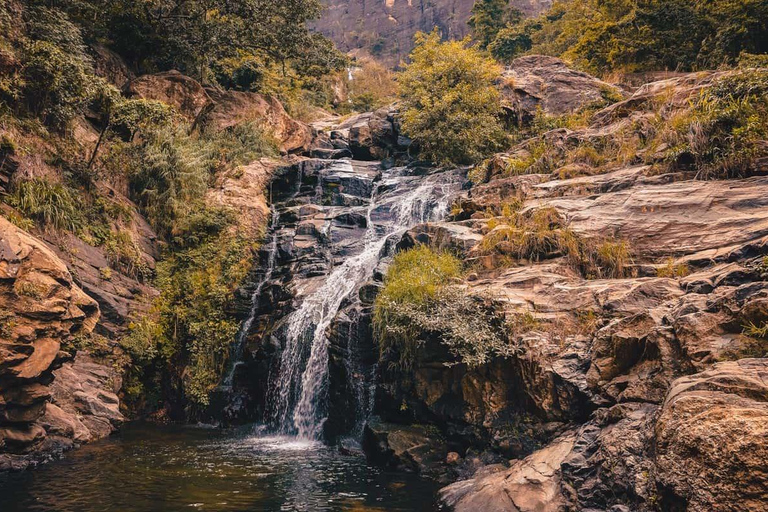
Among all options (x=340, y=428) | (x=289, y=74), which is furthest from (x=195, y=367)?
(x=289, y=74)

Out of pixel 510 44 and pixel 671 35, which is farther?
pixel 510 44

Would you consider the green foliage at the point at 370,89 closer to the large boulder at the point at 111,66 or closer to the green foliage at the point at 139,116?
the large boulder at the point at 111,66

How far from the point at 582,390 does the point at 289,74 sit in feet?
86.9

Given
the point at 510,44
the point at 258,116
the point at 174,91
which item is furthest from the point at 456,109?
the point at 510,44

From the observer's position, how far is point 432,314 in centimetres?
960

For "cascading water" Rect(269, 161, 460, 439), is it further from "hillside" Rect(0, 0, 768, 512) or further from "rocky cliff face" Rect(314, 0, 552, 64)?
"rocky cliff face" Rect(314, 0, 552, 64)

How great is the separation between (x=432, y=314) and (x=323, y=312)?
4.91 meters

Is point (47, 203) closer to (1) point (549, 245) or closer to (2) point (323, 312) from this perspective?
(2) point (323, 312)

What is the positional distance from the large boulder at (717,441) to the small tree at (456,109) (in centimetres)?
1583

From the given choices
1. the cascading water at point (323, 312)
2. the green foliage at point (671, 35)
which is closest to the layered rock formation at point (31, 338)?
the cascading water at point (323, 312)

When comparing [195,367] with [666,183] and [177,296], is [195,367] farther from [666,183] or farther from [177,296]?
[666,183]

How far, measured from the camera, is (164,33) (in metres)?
21.2

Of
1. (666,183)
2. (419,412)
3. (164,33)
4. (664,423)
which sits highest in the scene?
(164,33)

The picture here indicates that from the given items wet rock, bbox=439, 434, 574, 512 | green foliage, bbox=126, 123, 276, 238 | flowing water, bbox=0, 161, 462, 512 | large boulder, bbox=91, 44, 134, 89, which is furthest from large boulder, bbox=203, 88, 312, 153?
wet rock, bbox=439, 434, 574, 512
